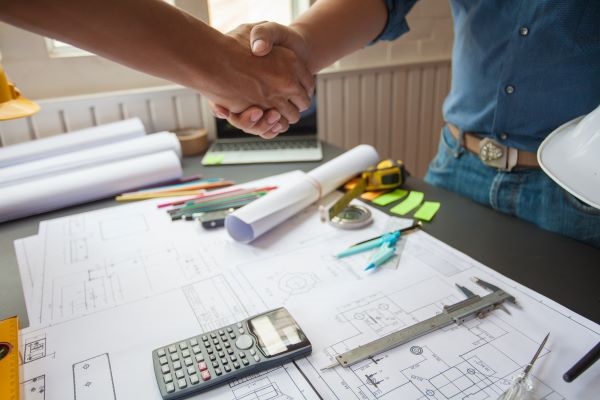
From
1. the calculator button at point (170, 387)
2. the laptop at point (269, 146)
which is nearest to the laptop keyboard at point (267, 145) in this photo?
the laptop at point (269, 146)

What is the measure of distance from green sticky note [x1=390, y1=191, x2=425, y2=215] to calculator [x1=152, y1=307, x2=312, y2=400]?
1.16 feet

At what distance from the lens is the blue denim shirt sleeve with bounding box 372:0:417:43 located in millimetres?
848

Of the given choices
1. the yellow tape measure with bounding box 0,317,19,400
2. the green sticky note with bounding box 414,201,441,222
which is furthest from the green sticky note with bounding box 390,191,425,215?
the yellow tape measure with bounding box 0,317,19,400

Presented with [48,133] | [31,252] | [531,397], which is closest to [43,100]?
[48,133]

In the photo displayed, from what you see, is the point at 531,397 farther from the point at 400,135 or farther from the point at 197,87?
the point at 400,135

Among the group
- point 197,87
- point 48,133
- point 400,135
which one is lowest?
point 400,135

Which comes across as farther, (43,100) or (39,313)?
(43,100)

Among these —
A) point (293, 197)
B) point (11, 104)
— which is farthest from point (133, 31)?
point (293, 197)

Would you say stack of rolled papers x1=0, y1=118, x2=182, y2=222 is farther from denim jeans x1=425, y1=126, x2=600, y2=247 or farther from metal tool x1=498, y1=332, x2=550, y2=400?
metal tool x1=498, y1=332, x2=550, y2=400

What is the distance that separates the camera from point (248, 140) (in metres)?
1.18

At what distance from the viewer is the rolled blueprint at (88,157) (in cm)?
91

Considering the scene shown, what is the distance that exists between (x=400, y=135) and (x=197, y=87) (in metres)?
1.08

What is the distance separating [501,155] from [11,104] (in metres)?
0.79

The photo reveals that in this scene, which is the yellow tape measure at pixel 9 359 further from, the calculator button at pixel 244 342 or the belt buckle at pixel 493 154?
the belt buckle at pixel 493 154
